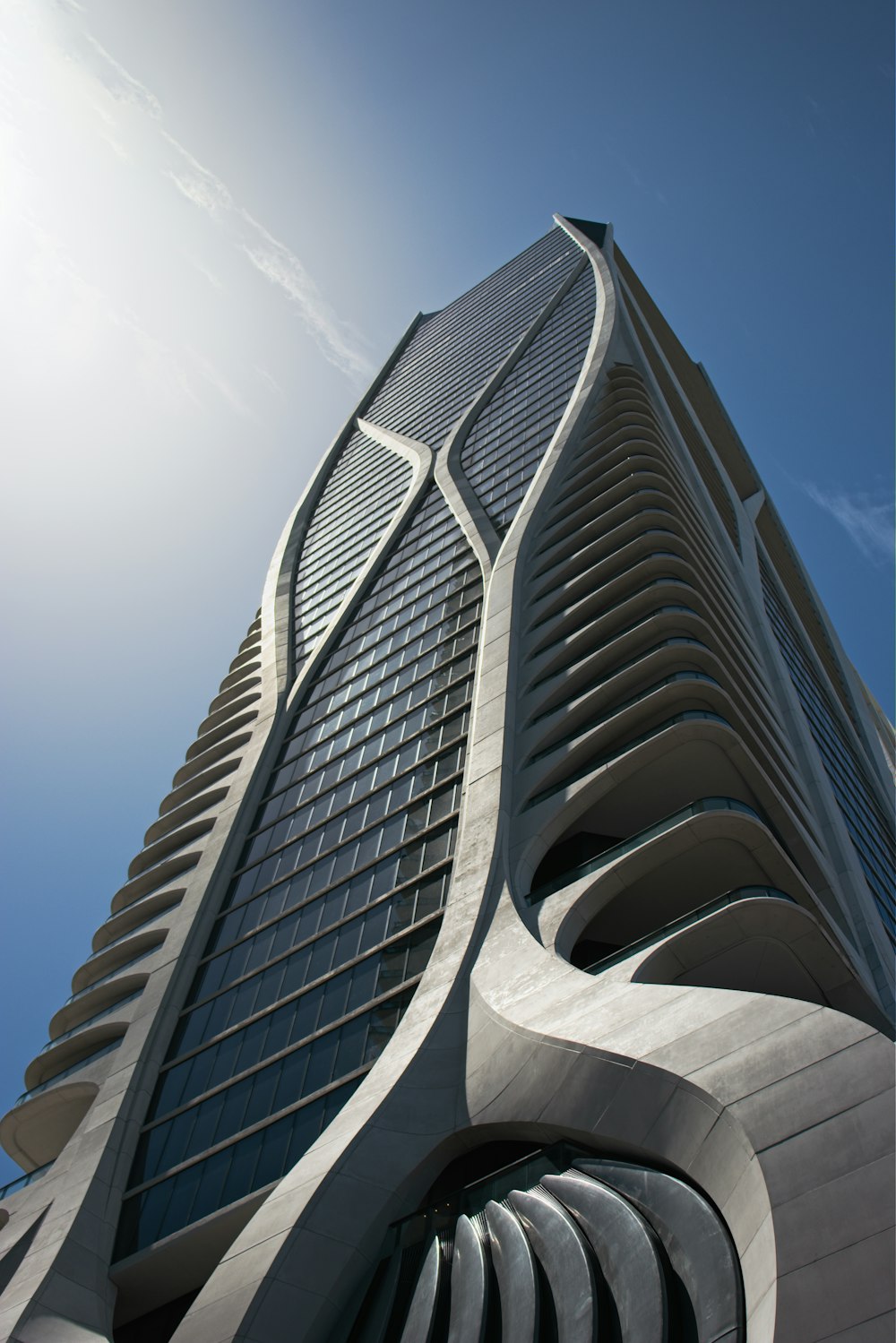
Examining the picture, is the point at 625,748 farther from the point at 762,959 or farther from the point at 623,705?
the point at 762,959

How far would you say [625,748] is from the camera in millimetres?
32594

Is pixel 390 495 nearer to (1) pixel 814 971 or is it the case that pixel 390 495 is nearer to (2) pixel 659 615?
(2) pixel 659 615

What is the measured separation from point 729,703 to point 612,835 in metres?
5.24

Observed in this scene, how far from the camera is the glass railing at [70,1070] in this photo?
3619 cm

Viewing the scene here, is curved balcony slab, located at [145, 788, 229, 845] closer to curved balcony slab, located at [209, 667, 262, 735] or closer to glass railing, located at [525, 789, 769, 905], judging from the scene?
curved balcony slab, located at [209, 667, 262, 735]

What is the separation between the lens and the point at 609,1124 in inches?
750

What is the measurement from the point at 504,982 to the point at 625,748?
30.8 feet

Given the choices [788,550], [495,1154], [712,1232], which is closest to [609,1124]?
[712,1232]

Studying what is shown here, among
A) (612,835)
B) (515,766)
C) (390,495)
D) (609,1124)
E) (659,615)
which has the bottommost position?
(609,1124)

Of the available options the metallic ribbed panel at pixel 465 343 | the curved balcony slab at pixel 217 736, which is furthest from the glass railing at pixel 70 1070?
the metallic ribbed panel at pixel 465 343

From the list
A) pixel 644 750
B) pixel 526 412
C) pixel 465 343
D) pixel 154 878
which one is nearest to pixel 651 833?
pixel 644 750

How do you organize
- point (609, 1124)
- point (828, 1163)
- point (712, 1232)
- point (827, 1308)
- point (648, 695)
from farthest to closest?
1. point (648, 695)
2. point (609, 1124)
3. point (712, 1232)
4. point (828, 1163)
5. point (827, 1308)

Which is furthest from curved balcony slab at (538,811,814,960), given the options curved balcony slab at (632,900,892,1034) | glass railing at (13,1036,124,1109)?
glass railing at (13,1036,124,1109)

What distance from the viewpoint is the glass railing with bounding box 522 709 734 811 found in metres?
31.7
